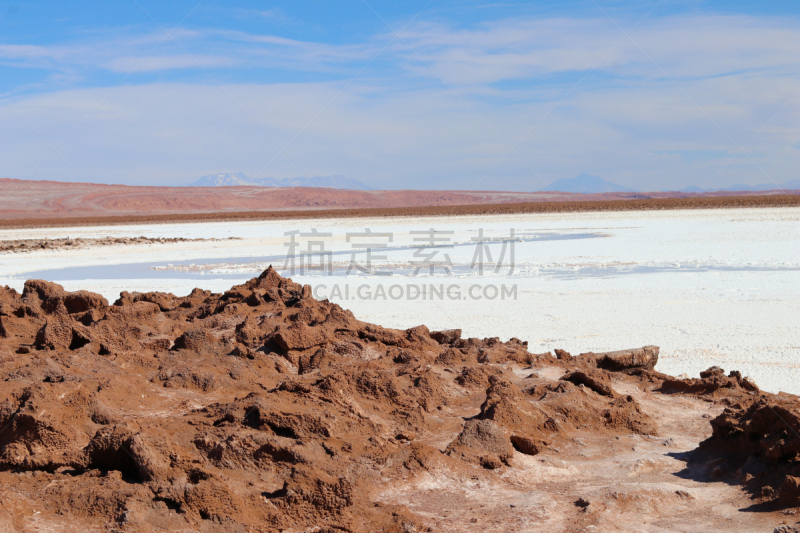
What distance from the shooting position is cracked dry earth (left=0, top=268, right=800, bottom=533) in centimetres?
347

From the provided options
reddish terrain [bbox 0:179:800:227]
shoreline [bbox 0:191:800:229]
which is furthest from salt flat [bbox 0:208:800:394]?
reddish terrain [bbox 0:179:800:227]

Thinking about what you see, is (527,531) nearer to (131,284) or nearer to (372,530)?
(372,530)

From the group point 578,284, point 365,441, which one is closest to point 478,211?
point 578,284

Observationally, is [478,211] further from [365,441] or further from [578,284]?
[365,441]

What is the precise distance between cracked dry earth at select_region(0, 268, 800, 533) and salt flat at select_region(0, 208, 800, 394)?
1858mm

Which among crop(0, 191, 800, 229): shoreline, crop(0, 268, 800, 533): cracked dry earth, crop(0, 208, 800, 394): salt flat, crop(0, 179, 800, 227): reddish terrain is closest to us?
crop(0, 268, 800, 533): cracked dry earth

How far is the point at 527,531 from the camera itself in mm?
3389

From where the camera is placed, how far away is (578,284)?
12703mm

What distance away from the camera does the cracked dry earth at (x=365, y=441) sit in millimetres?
3471

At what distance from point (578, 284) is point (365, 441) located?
9.17m

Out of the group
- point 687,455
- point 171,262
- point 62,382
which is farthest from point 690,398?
point 171,262

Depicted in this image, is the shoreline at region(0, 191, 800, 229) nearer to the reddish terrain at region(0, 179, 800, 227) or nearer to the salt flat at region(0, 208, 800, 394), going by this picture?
the reddish terrain at region(0, 179, 800, 227)

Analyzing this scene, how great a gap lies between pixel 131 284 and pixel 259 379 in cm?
983

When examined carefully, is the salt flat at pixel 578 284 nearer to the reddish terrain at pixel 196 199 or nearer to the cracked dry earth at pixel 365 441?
the cracked dry earth at pixel 365 441
